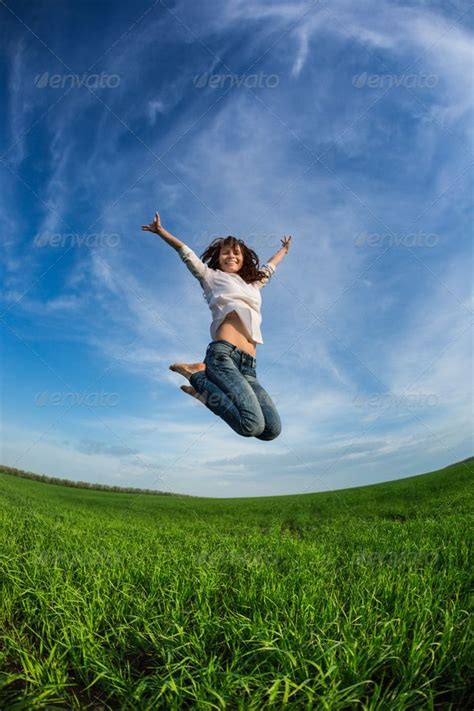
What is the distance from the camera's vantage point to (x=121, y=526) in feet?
30.3

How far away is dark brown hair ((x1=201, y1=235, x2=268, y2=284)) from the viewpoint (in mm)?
6680

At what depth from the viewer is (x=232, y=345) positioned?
5723mm

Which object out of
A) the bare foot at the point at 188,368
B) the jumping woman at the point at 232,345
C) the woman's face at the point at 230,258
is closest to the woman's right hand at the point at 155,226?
the jumping woman at the point at 232,345

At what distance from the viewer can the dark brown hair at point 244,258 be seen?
6.68m

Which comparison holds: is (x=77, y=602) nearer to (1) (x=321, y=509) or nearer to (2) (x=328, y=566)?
(2) (x=328, y=566)

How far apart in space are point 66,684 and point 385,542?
512 centimetres

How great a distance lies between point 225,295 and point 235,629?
4017 mm

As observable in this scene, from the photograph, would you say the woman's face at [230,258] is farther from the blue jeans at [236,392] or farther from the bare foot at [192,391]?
the bare foot at [192,391]

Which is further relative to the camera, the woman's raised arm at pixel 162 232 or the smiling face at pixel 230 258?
the smiling face at pixel 230 258

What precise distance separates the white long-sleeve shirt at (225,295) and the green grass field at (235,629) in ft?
9.65

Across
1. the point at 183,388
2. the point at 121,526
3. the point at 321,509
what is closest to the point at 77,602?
the point at 183,388

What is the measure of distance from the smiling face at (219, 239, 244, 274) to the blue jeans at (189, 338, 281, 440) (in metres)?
1.40

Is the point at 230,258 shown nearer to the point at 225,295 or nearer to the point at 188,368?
the point at 225,295

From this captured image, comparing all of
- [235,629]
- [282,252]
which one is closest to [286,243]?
[282,252]
